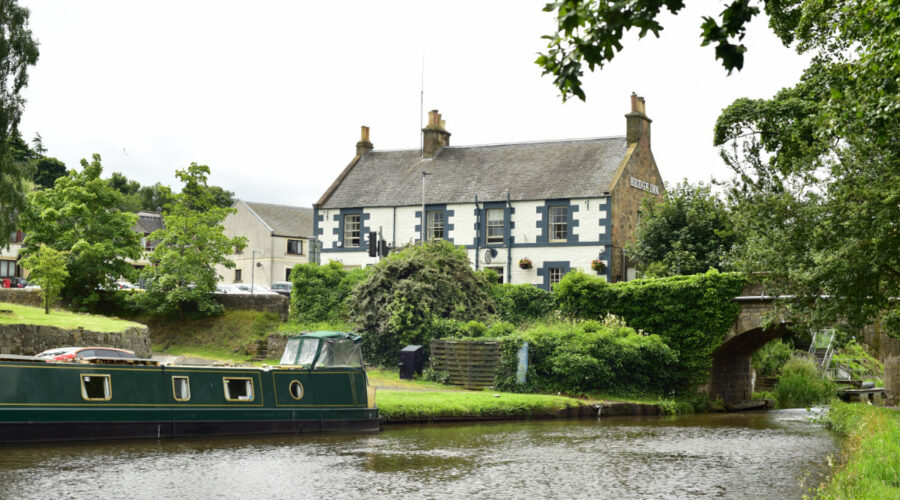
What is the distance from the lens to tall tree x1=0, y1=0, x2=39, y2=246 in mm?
26891

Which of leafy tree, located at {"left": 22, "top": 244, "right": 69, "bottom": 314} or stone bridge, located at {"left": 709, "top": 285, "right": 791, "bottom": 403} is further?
leafy tree, located at {"left": 22, "top": 244, "right": 69, "bottom": 314}

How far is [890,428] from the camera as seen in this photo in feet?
50.1

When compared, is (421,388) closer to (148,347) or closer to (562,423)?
(562,423)

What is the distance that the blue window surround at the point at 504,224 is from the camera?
39.8 m

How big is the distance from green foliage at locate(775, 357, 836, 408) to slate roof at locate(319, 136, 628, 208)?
33.7 feet

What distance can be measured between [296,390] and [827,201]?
1221 centimetres

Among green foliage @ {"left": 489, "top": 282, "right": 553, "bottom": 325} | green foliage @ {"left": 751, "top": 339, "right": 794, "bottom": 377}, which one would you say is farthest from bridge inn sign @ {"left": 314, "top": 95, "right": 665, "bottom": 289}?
green foliage @ {"left": 751, "top": 339, "right": 794, "bottom": 377}

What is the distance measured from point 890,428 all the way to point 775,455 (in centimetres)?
353

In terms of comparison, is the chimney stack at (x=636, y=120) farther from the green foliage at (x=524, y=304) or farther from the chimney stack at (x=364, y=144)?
the chimney stack at (x=364, y=144)

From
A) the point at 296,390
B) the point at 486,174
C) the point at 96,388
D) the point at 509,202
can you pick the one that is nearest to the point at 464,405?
the point at 296,390

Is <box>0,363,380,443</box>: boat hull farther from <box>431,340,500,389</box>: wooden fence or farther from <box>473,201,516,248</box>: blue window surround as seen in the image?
<box>473,201,516,248</box>: blue window surround

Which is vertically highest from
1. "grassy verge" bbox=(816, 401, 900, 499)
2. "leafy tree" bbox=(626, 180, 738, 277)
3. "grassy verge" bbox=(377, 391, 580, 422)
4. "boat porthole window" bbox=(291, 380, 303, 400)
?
"leafy tree" bbox=(626, 180, 738, 277)

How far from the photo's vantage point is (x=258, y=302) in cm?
3806

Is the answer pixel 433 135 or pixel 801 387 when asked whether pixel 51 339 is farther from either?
pixel 801 387
